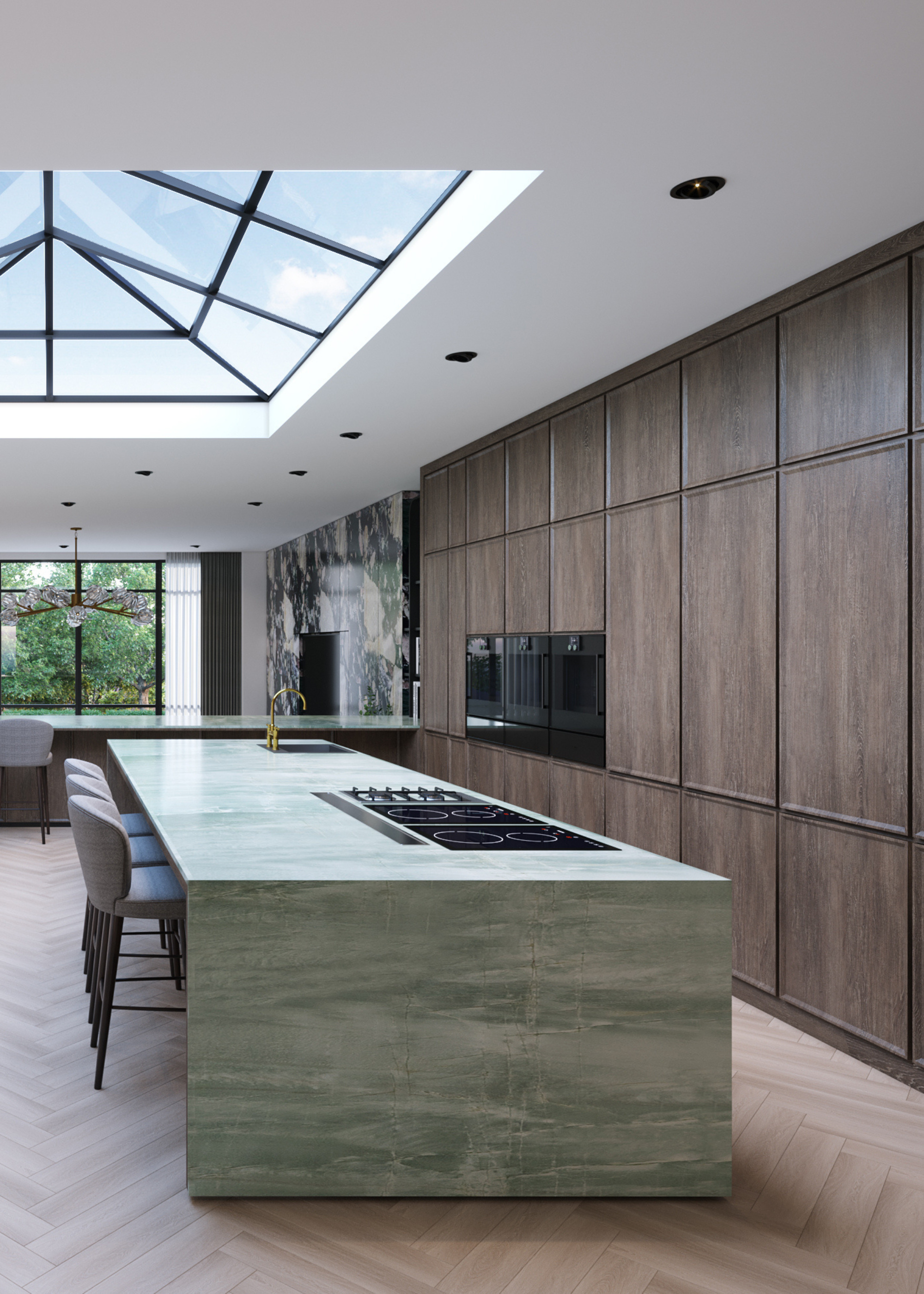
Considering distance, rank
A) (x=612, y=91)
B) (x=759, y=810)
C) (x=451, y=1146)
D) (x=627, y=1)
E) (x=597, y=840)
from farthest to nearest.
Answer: (x=759, y=810) < (x=597, y=840) < (x=612, y=91) < (x=451, y=1146) < (x=627, y=1)

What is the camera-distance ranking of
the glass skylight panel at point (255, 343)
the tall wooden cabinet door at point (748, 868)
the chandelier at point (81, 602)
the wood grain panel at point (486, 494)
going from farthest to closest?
1. the chandelier at point (81, 602)
2. the wood grain panel at point (486, 494)
3. the glass skylight panel at point (255, 343)
4. the tall wooden cabinet door at point (748, 868)

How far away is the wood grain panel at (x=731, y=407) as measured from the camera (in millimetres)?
3604

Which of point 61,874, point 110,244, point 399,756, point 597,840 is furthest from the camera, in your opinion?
point 399,756

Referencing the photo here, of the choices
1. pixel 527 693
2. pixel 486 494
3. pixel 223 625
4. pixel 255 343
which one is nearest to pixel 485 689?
pixel 527 693

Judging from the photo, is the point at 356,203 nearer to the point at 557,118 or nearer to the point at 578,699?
the point at 557,118

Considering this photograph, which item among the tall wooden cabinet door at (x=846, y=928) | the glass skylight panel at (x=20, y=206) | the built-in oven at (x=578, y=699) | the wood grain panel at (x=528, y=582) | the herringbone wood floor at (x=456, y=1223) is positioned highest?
the glass skylight panel at (x=20, y=206)

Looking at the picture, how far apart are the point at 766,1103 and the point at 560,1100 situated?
0.91 m

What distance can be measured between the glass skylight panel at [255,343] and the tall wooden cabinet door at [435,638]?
174 cm

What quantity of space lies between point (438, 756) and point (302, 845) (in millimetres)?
4467

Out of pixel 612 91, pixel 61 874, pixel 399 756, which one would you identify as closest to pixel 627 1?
pixel 612 91

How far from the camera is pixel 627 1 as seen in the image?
2031 millimetres

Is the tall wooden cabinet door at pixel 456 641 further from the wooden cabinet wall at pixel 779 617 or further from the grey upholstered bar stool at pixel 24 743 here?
the grey upholstered bar stool at pixel 24 743

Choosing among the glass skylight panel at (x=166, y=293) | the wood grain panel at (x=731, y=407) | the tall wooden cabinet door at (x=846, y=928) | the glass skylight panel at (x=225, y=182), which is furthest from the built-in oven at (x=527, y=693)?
the glass skylight panel at (x=225, y=182)

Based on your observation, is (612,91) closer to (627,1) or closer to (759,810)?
(627,1)
